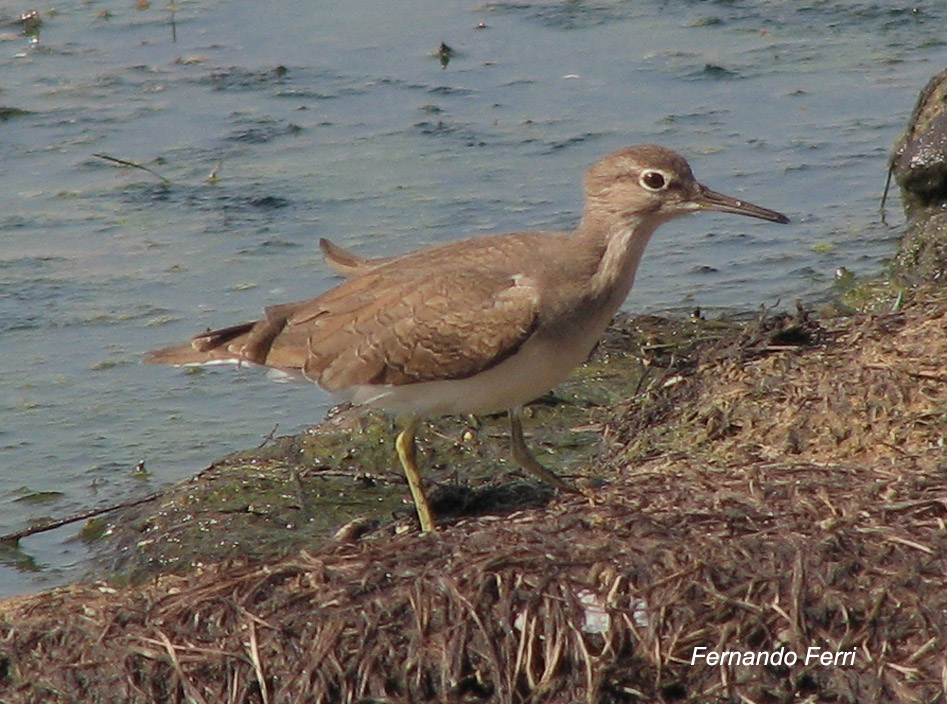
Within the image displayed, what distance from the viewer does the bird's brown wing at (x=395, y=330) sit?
21.3 feet

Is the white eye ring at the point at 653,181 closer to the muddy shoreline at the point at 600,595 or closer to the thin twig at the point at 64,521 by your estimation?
the muddy shoreline at the point at 600,595

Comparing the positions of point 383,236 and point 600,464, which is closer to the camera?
point 600,464

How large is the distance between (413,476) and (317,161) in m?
5.51

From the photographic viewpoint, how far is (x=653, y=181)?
6.74 m

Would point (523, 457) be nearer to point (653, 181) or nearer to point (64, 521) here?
point (653, 181)

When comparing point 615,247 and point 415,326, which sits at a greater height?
point 615,247

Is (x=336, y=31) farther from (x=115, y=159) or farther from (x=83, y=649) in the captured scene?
(x=83, y=649)

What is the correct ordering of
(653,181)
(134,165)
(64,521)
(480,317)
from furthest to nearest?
(134,165) → (64,521) → (653,181) → (480,317)

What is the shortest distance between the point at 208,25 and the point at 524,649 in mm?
9579

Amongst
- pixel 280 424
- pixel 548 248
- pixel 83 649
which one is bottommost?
pixel 280 424

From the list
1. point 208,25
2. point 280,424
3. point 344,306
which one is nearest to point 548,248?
point 344,306

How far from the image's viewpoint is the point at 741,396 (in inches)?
297

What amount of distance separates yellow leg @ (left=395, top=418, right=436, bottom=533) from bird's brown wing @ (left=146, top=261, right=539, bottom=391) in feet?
1.23

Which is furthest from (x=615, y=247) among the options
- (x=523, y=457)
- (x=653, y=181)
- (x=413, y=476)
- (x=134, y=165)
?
(x=134, y=165)
